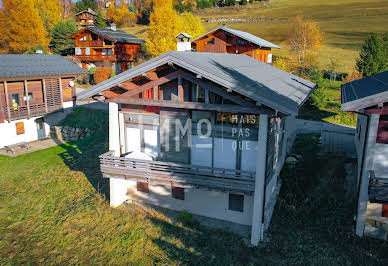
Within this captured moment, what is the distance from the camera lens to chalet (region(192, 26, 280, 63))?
38594 mm

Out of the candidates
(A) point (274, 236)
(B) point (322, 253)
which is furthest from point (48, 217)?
(B) point (322, 253)

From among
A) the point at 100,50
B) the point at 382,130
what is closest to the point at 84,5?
the point at 100,50

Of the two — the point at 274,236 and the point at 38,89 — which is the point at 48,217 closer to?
the point at 274,236

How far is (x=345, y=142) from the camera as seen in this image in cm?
2098

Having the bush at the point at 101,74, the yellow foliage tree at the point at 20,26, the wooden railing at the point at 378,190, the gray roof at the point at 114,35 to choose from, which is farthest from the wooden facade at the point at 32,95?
the yellow foliage tree at the point at 20,26

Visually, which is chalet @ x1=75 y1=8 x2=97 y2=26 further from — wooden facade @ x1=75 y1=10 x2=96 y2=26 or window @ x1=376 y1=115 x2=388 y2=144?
window @ x1=376 y1=115 x2=388 y2=144

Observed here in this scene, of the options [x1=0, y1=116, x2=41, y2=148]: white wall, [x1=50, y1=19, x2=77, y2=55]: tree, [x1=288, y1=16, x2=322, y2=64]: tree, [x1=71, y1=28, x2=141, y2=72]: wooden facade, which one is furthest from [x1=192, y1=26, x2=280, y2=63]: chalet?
[x1=50, y1=19, x2=77, y2=55]: tree

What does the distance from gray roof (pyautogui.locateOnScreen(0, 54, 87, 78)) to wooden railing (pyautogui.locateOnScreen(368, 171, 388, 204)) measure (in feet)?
79.5

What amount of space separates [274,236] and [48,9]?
238ft

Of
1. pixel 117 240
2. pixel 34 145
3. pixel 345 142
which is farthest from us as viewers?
pixel 34 145

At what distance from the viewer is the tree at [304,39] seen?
45.3 meters

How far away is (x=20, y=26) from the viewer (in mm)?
51125

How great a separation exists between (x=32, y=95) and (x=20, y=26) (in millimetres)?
32111

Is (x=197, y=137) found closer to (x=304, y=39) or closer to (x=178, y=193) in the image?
(x=178, y=193)
